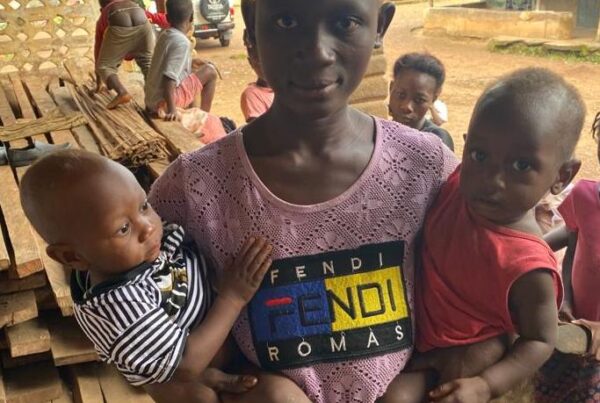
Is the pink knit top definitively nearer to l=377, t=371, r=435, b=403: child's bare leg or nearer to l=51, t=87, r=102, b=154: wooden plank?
l=377, t=371, r=435, b=403: child's bare leg

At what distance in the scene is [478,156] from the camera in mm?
1273

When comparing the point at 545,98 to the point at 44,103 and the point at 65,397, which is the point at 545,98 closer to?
the point at 65,397

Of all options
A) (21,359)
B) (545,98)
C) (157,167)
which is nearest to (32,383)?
(21,359)

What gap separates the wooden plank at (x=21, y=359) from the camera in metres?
2.59

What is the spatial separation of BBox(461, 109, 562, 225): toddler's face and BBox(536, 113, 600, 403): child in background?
12.3 inches

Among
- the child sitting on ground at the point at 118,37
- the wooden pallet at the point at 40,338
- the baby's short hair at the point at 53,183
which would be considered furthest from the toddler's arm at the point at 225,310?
the child sitting on ground at the point at 118,37

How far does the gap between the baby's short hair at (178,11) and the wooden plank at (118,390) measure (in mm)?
2849

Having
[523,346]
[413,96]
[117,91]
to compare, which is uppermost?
[523,346]

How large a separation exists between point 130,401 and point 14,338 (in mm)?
474

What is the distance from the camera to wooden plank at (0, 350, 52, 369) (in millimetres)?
2586

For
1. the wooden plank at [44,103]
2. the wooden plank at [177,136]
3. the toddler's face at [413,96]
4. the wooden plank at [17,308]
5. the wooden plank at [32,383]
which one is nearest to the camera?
the wooden plank at [17,308]

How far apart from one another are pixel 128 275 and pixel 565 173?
2.91 feet

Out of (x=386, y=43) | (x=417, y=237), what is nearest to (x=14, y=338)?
(x=417, y=237)

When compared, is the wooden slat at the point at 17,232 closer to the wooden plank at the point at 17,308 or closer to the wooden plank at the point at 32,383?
the wooden plank at the point at 17,308
